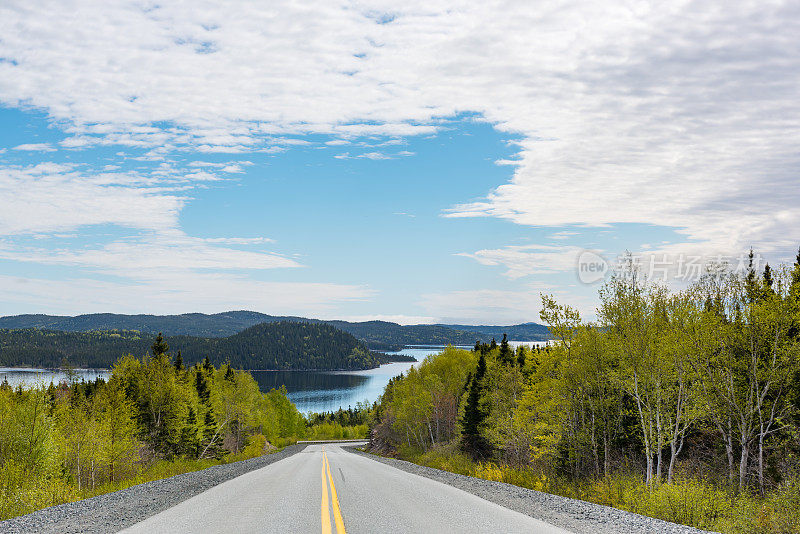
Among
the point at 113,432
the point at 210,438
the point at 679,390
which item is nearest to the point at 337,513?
the point at 679,390

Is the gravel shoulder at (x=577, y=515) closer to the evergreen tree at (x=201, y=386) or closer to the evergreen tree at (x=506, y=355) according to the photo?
the evergreen tree at (x=506, y=355)

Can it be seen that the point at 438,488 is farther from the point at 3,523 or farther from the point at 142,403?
the point at 142,403

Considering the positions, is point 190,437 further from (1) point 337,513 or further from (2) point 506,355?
(1) point 337,513

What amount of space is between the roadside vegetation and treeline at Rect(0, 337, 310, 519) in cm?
5

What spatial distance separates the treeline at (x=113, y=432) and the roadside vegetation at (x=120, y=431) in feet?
0.16

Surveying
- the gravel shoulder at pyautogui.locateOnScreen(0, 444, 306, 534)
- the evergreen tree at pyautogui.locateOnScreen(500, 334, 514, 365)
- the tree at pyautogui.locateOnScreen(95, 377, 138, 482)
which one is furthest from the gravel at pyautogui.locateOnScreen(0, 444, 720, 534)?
the evergreen tree at pyautogui.locateOnScreen(500, 334, 514, 365)

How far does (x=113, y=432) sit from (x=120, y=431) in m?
0.38

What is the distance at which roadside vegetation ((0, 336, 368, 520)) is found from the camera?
20.6 metres

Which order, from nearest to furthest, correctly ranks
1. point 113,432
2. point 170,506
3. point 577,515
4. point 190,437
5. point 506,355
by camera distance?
point 577,515 < point 170,506 < point 113,432 < point 190,437 < point 506,355

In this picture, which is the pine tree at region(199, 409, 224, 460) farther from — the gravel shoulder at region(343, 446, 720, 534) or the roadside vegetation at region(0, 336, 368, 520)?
the gravel shoulder at region(343, 446, 720, 534)

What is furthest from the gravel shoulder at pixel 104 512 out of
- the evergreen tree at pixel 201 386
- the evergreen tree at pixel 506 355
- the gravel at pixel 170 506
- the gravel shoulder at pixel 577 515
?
the evergreen tree at pixel 201 386

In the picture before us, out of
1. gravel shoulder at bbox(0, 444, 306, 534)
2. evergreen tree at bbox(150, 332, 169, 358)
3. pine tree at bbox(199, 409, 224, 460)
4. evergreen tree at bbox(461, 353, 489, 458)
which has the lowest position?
pine tree at bbox(199, 409, 224, 460)

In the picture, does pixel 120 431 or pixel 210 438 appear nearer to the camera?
pixel 120 431

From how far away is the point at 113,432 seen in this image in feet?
102
